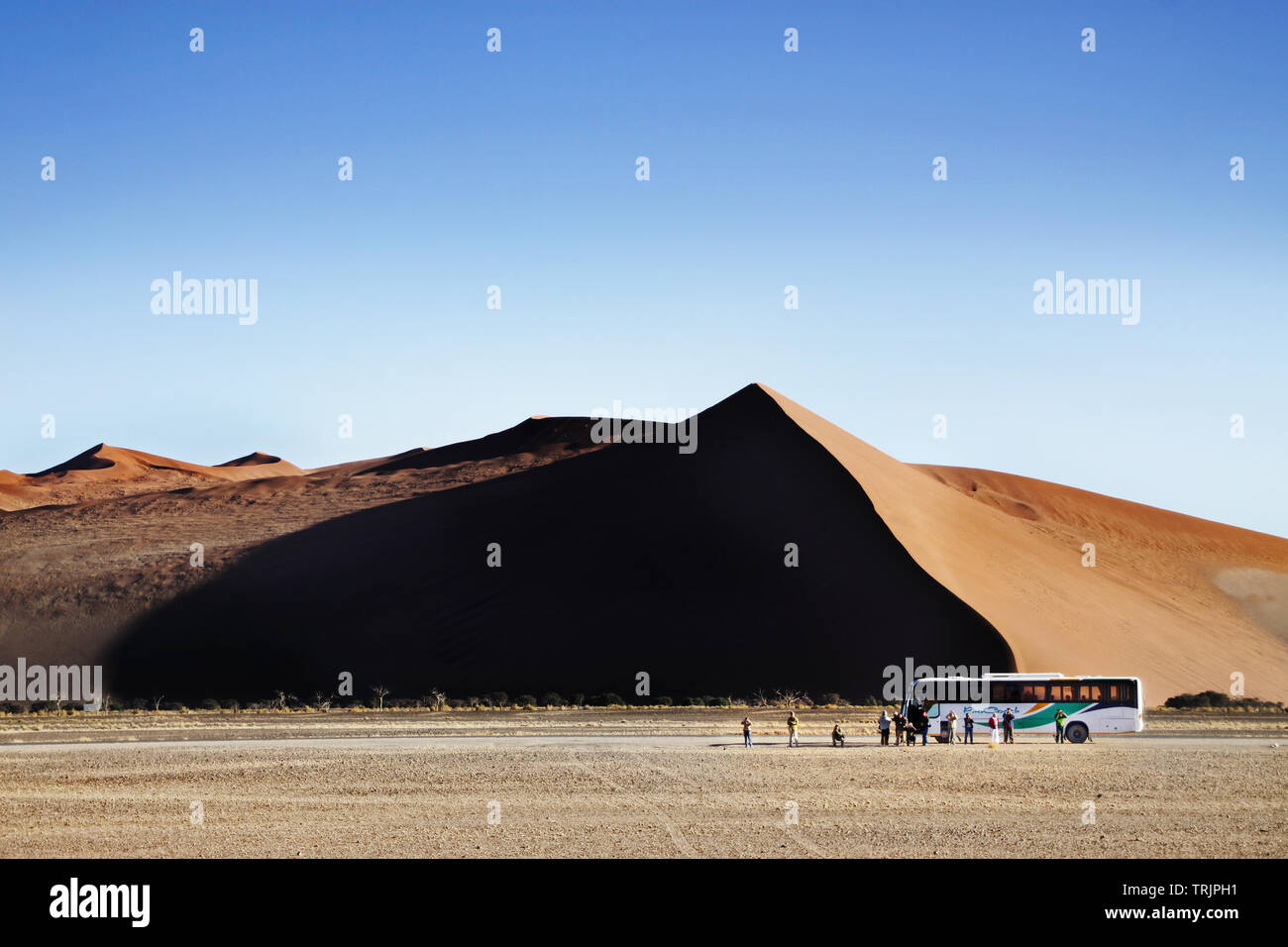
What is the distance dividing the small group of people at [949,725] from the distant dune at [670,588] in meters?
21.2

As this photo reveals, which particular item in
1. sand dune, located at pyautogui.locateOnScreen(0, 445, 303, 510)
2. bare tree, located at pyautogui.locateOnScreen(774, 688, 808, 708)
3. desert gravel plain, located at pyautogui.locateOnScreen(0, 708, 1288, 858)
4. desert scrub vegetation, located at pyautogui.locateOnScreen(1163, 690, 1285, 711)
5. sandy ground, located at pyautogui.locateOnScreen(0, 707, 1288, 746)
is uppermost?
sand dune, located at pyautogui.locateOnScreen(0, 445, 303, 510)

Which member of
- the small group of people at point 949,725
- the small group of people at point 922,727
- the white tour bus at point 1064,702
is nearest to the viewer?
the small group of people at point 922,727

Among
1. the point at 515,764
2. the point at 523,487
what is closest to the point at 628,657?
the point at 523,487

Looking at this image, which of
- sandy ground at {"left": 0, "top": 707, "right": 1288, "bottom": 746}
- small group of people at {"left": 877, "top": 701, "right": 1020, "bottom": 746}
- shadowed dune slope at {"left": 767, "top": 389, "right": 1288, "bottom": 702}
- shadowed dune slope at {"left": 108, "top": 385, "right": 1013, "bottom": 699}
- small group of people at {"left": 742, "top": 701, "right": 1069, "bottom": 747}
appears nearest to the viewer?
small group of people at {"left": 742, "top": 701, "right": 1069, "bottom": 747}

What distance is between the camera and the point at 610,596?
70.9 metres

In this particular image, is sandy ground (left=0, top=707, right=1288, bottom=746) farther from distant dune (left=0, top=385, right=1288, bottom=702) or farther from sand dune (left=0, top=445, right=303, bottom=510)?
sand dune (left=0, top=445, right=303, bottom=510)

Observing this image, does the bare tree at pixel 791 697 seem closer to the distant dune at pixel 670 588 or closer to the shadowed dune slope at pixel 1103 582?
the distant dune at pixel 670 588

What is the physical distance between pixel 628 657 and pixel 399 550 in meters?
28.6

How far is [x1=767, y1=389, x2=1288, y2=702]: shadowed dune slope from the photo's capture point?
62.4 m

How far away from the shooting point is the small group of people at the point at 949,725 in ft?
107

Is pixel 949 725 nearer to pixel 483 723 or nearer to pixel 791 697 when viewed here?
pixel 483 723

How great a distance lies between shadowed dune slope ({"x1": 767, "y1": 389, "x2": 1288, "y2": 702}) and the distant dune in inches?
10.2

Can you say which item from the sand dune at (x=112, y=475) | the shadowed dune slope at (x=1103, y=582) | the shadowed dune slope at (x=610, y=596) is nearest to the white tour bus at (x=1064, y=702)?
the shadowed dune slope at (x=610, y=596)

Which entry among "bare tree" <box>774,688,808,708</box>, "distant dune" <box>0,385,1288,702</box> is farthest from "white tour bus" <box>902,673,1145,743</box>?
"bare tree" <box>774,688,808,708</box>
